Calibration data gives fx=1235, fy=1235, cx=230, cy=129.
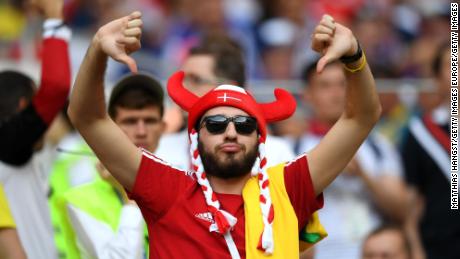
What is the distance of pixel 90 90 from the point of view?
5613 millimetres

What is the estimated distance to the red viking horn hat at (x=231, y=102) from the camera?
5.82 m

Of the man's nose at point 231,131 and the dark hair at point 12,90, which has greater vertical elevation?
the man's nose at point 231,131

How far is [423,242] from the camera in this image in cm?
857

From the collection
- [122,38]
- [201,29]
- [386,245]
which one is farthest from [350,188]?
[201,29]

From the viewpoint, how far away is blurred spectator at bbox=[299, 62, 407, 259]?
886 cm

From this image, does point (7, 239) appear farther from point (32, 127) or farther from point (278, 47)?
point (278, 47)

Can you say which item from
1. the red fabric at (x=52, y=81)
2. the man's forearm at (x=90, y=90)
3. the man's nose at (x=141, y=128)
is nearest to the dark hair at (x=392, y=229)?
the man's nose at (x=141, y=128)

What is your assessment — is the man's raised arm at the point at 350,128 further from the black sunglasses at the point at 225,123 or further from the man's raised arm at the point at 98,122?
the man's raised arm at the point at 98,122

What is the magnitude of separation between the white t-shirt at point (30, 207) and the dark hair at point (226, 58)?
120 centimetres

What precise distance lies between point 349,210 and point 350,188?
Answer: 0.16 metres

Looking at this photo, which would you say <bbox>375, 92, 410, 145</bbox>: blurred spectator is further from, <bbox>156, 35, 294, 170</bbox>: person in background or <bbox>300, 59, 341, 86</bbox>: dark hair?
<bbox>156, 35, 294, 170</bbox>: person in background

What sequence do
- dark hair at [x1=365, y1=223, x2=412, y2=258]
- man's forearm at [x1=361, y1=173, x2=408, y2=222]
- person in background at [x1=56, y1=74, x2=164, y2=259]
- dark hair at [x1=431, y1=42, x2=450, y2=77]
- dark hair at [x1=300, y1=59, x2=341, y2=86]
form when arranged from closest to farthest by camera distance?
person in background at [x1=56, y1=74, x2=164, y2=259] < dark hair at [x1=365, y1=223, x2=412, y2=258] < dark hair at [x1=431, y1=42, x2=450, y2=77] < man's forearm at [x1=361, y1=173, x2=408, y2=222] < dark hair at [x1=300, y1=59, x2=341, y2=86]

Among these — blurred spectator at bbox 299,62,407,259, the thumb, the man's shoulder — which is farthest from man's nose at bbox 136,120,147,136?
blurred spectator at bbox 299,62,407,259

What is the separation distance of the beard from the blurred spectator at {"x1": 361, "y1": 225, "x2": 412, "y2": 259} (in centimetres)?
289
